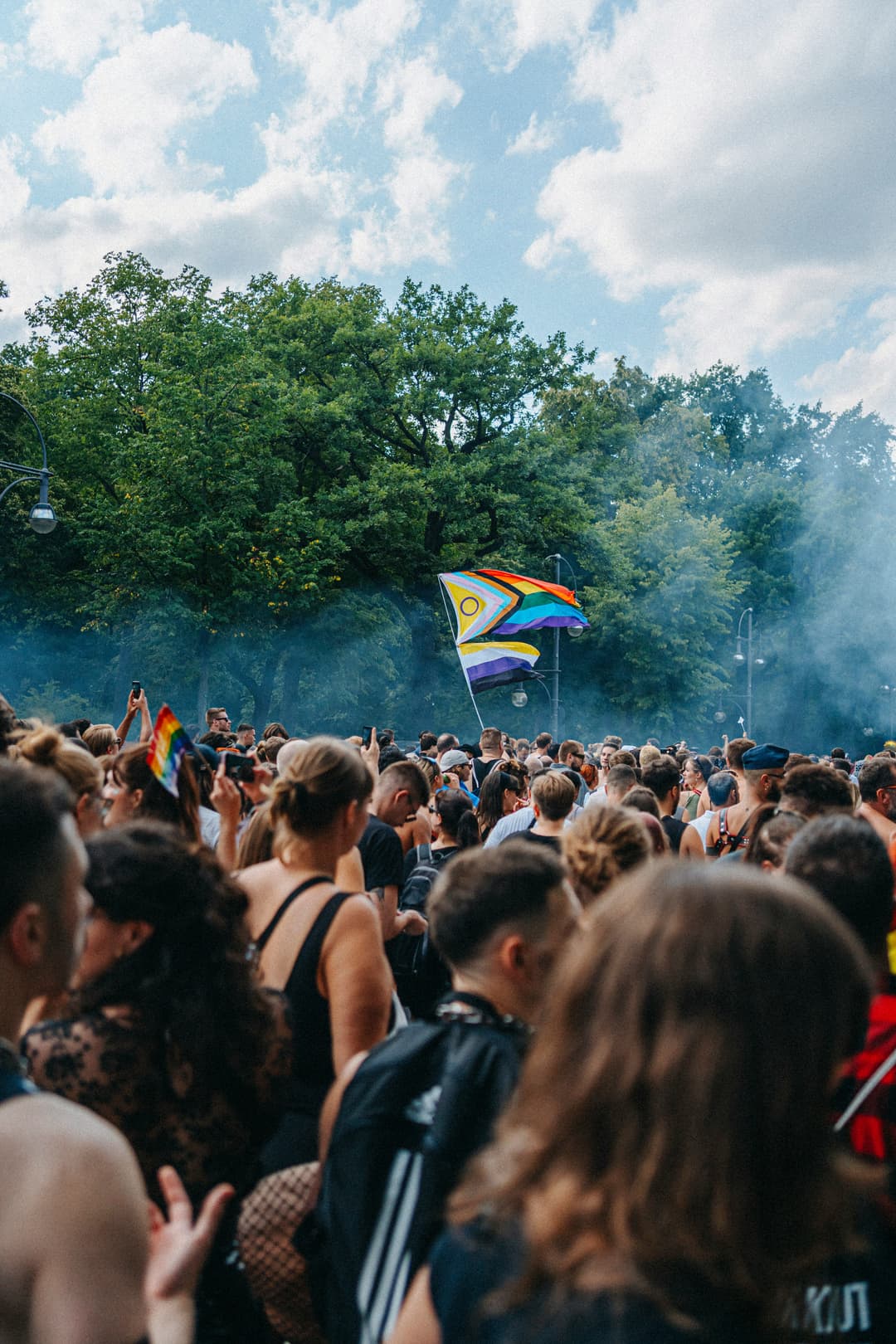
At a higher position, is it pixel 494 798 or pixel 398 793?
pixel 398 793

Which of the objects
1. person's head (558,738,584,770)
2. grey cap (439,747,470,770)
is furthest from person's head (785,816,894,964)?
person's head (558,738,584,770)

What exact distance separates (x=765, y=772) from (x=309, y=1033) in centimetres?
374

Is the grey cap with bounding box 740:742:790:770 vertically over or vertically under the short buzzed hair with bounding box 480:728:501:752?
over

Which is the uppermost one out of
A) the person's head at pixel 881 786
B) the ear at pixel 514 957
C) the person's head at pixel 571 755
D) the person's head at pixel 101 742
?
the person's head at pixel 101 742

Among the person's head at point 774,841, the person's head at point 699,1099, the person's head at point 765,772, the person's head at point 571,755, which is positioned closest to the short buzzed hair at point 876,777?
the person's head at point 765,772

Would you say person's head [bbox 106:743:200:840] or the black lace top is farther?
person's head [bbox 106:743:200:840]

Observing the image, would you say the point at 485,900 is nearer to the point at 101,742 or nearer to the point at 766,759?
the point at 766,759

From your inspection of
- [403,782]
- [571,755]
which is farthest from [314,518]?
[403,782]

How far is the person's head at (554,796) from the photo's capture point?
522 cm

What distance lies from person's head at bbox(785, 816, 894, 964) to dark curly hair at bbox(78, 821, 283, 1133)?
1.20m

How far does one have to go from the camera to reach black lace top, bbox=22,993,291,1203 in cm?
207

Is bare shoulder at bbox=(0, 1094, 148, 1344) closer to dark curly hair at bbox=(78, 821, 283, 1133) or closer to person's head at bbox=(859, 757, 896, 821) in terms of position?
dark curly hair at bbox=(78, 821, 283, 1133)

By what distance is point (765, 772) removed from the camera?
5.95 m

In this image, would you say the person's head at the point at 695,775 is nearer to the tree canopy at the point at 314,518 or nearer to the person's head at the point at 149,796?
the person's head at the point at 149,796
